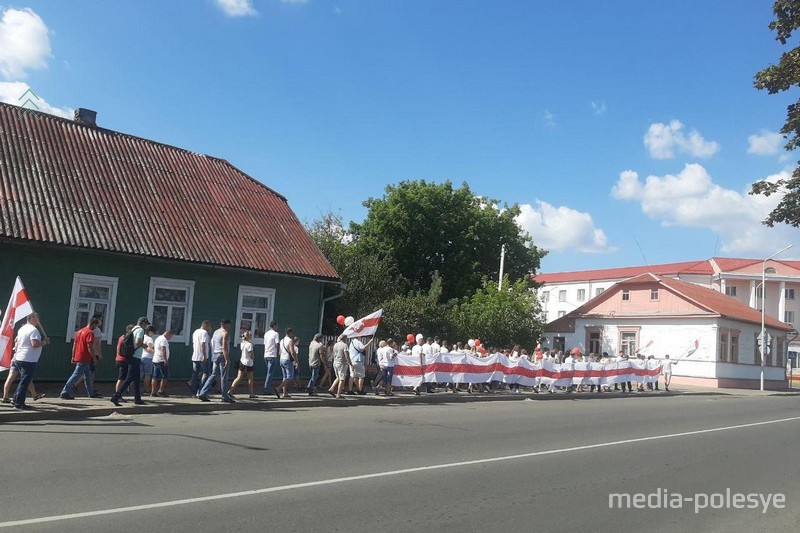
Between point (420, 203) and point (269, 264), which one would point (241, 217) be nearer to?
point (269, 264)

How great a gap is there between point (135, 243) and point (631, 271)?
74740mm

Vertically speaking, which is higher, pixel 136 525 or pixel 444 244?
pixel 444 244

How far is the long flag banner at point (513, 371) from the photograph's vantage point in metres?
20.0

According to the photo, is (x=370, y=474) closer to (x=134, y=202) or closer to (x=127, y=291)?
(x=127, y=291)

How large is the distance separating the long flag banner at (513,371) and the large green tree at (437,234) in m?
12.9

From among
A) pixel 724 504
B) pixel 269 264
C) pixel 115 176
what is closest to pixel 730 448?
pixel 724 504

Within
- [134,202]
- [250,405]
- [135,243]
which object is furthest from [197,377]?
[134,202]

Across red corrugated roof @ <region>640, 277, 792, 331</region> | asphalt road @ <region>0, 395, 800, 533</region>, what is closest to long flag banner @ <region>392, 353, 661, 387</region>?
asphalt road @ <region>0, 395, 800, 533</region>

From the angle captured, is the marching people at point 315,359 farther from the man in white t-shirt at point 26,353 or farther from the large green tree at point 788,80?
the large green tree at point 788,80

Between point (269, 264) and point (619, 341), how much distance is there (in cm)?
2895

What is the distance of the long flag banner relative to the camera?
→ 20.0 m

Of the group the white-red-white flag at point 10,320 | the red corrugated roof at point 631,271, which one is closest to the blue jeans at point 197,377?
the white-red-white flag at point 10,320

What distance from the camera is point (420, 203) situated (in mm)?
41438

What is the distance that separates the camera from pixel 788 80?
22.7m
